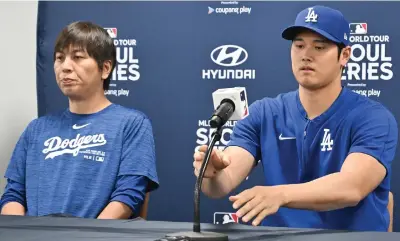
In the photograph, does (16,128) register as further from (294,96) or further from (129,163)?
(294,96)

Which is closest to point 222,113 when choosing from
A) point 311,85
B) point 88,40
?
point 311,85

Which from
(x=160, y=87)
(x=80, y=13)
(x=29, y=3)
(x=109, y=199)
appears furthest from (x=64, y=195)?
(x=29, y=3)

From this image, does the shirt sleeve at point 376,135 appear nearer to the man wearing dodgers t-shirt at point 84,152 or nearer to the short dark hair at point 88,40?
the man wearing dodgers t-shirt at point 84,152

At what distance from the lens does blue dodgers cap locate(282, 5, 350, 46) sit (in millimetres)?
2338

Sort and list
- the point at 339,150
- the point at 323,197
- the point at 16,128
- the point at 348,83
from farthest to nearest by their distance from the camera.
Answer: the point at 16,128 → the point at 348,83 → the point at 339,150 → the point at 323,197

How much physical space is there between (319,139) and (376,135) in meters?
0.19

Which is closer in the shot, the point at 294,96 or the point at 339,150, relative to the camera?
the point at 339,150

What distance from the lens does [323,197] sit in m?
2.08

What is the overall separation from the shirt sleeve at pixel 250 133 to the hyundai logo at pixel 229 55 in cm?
77

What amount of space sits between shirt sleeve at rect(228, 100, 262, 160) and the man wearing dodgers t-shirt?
1.20 feet

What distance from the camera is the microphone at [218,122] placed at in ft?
5.32

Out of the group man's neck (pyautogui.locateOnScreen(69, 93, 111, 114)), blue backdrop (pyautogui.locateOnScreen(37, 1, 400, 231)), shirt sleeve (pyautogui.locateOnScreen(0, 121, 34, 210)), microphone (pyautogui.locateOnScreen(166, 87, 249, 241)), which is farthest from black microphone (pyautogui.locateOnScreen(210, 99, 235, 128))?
blue backdrop (pyautogui.locateOnScreen(37, 1, 400, 231))

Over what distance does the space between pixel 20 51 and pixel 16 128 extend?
37 centimetres

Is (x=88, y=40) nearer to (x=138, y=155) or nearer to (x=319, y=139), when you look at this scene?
(x=138, y=155)
